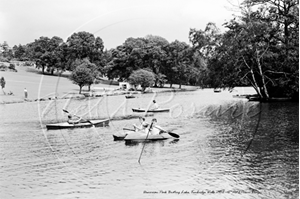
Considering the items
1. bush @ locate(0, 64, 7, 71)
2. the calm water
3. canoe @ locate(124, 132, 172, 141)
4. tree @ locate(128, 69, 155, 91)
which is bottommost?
the calm water

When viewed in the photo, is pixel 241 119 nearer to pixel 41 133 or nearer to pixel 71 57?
pixel 41 133

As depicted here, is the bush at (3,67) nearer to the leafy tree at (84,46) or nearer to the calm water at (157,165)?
the leafy tree at (84,46)

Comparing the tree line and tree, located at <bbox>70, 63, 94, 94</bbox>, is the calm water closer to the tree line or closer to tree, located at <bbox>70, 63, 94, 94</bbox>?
the tree line

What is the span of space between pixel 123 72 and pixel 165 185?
3683 inches

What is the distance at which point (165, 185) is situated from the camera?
1441 centimetres

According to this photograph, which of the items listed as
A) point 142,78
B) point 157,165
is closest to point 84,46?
point 142,78

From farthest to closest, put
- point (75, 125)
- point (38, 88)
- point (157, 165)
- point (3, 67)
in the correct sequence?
point (3, 67), point (38, 88), point (75, 125), point (157, 165)

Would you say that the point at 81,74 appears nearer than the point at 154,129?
No

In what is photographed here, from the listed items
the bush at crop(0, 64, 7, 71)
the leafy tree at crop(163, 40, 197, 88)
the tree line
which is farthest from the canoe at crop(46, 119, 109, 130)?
the bush at crop(0, 64, 7, 71)

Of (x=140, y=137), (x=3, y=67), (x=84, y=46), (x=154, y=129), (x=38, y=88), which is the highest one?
(x=84, y=46)

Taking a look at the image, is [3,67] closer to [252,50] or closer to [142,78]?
[142,78]

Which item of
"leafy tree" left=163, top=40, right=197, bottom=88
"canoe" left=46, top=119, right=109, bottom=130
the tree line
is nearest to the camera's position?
"canoe" left=46, top=119, right=109, bottom=130

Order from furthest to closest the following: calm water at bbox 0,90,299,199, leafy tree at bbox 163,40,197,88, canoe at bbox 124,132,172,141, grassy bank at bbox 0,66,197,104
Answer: leafy tree at bbox 163,40,197,88
grassy bank at bbox 0,66,197,104
canoe at bbox 124,132,172,141
calm water at bbox 0,90,299,199

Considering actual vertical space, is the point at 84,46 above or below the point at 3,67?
above
